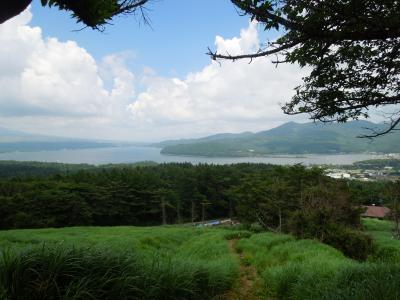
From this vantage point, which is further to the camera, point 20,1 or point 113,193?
point 113,193

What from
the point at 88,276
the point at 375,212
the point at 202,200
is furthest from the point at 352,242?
the point at 375,212

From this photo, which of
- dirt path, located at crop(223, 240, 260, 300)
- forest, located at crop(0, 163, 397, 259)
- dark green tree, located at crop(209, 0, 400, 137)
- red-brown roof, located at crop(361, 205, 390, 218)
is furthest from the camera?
red-brown roof, located at crop(361, 205, 390, 218)

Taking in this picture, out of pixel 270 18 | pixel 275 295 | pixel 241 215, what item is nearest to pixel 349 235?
pixel 275 295

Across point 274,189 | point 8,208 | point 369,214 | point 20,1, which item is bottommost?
point 369,214

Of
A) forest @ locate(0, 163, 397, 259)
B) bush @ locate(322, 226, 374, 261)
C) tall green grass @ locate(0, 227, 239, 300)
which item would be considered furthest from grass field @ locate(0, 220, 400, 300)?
forest @ locate(0, 163, 397, 259)

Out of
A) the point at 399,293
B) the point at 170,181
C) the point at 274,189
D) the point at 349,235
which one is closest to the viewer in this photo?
the point at 399,293

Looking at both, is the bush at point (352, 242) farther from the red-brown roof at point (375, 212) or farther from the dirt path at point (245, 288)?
the red-brown roof at point (375, 212)

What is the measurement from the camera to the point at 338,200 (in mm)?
27000

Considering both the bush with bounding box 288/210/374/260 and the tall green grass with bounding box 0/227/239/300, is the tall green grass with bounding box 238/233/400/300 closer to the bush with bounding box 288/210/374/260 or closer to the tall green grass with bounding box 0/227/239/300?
the tall green grass with bounding box 0/227/239/300

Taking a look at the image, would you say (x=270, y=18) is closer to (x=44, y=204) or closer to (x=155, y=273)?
(x=155, y=273)

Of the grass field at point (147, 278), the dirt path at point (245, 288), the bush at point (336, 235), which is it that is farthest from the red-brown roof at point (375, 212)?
the grass field at point (147, 278)

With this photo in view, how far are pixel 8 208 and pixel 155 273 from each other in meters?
52.6

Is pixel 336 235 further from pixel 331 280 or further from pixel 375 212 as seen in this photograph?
pixel 375 212

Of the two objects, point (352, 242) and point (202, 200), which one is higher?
point (352, 242)
